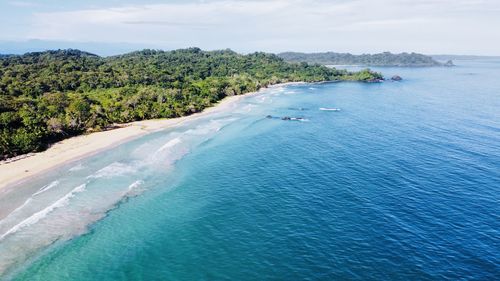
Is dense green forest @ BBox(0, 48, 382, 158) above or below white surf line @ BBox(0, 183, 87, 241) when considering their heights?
above

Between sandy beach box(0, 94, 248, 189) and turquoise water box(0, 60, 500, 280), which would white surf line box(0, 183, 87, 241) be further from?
sandy beach box(0, 94, 248, 189)

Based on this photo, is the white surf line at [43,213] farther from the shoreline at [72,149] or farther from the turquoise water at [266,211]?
the shoreline at [72,149]

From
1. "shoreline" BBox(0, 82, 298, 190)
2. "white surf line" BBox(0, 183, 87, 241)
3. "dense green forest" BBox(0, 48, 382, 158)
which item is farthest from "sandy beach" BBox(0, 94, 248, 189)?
"white surf line" BBox(0, 183, 87, 241)

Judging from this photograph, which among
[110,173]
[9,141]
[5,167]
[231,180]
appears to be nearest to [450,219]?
[231,180]

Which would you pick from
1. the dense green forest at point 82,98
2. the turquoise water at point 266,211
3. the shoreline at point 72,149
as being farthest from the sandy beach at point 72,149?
the turquoise water at point 266,211

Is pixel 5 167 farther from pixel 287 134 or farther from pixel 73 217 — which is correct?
pixel 287 134
